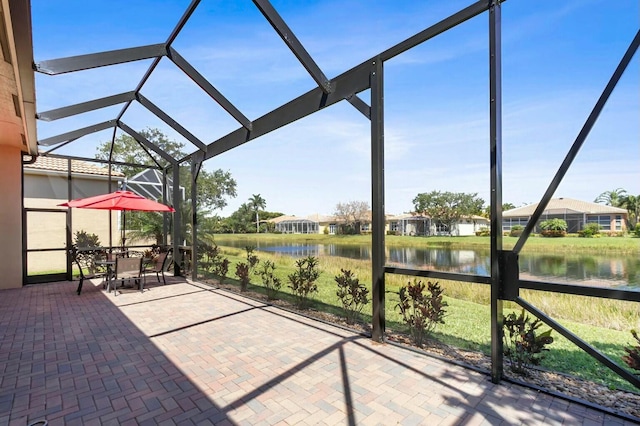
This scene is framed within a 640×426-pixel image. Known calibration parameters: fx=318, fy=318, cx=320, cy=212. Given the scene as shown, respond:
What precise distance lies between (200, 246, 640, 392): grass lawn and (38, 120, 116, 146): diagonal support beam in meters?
5.79

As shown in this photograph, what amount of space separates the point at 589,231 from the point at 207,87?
226 inches

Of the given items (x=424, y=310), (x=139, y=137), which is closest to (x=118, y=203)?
(x=139, y=137)

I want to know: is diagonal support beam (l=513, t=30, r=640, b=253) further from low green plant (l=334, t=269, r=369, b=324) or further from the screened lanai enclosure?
low green plant (l=334, t=269, r=369, b=324)

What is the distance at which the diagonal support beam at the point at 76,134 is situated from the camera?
7.80 m

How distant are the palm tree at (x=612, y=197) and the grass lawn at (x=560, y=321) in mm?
1677

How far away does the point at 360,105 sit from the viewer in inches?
169

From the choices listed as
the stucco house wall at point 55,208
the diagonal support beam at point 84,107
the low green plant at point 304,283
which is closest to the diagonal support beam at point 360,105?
the low green plant at point 304,283

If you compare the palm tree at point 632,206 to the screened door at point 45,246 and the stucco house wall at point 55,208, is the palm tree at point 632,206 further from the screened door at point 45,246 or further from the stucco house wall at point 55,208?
the screened door at point 45,246

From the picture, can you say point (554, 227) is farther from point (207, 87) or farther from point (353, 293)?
point (207, 87)

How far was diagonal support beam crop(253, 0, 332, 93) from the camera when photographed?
386 cm

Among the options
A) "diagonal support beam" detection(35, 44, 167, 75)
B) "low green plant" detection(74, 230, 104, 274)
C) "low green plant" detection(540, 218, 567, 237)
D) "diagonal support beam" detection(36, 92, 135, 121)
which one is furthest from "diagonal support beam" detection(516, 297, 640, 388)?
"low green plant" detection(74, 230, 104, 274)

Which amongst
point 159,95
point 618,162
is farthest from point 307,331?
point 159,95

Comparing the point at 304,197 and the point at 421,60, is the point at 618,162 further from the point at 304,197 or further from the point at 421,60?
the point at 304,197

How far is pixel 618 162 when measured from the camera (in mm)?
2639
